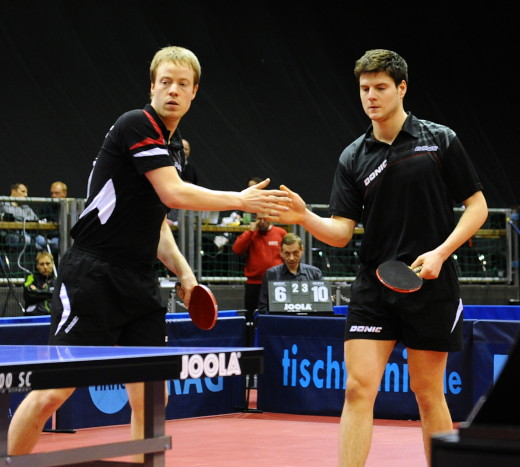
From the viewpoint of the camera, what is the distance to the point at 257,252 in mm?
10750

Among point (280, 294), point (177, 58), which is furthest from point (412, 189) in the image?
point (280, 294)

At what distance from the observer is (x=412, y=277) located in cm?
395

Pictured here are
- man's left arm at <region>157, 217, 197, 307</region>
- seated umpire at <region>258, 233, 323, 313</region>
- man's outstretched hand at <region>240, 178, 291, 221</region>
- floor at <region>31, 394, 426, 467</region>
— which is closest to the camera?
man's outstretched hand at <region>240, 178, 291, 221</region>

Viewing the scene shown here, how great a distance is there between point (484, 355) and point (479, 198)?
11.0ft

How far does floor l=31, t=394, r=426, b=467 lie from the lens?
5.88 metres

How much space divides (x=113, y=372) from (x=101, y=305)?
121 centimetres

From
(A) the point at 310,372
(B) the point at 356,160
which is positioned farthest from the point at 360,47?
(B) the point at 356,160

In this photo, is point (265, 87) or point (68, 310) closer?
point (68, 310)

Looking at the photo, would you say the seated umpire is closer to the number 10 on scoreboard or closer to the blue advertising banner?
the number 10 on scoreboard

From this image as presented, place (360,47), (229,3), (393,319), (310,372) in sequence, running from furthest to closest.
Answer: (360,47) < (229,3) < (310,372) < (393,319)

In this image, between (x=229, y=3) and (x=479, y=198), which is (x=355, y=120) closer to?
(x=229, y=3)

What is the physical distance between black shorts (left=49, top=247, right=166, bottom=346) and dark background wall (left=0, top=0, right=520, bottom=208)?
9.80m

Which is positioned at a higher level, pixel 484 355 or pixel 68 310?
pixel 68 310

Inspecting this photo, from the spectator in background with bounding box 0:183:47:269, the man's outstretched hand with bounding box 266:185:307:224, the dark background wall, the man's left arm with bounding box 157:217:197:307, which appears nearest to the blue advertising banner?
the spectator in background with bounding box 0:183:47:269
